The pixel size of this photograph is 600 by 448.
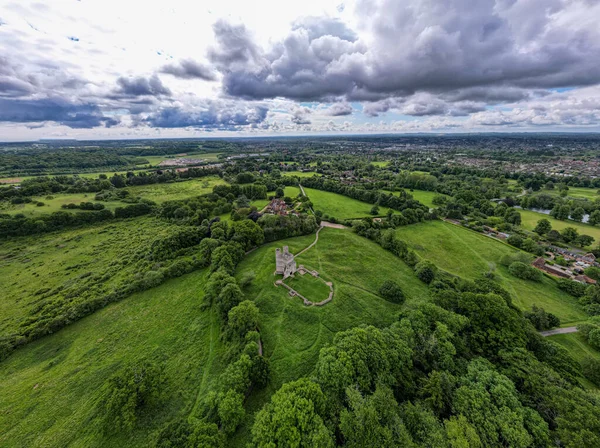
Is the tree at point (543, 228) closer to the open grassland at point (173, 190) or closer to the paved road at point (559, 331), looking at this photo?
the paved road at point (559, 331)

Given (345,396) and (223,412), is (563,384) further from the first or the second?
(223,412)

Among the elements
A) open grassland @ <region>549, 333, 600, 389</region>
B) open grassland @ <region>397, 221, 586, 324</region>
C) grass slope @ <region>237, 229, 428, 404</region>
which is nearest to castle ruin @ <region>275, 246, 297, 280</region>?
grass slope @ <region>237, 229, 428, 404</region>

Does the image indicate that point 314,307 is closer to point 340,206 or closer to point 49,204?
point 340,206

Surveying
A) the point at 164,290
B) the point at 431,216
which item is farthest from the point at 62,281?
the point at 431,216

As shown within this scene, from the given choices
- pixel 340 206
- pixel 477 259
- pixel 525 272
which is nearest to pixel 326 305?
pixel 477 259

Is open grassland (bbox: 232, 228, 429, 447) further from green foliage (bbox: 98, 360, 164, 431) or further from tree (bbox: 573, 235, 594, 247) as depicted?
tree (bbox: 573, 235, 594, 247)

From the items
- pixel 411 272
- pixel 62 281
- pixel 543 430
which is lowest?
pixel 411 272
